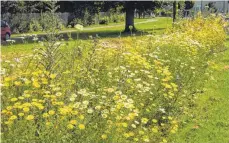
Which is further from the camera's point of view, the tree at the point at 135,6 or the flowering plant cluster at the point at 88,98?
the tree at the point at 135,6

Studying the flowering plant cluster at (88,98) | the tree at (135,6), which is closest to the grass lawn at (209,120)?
the flowering plant cluster at (88,98)

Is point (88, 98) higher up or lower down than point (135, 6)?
lower down

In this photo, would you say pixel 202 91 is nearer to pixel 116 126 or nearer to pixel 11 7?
pixel 116 126

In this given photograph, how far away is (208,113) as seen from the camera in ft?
22.9

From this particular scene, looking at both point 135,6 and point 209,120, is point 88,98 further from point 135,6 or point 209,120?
point 135,6

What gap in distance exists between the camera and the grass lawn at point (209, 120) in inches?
230

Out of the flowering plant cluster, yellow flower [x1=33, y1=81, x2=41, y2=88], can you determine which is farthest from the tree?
yellow flower [x1=33, y1=81, x2=41, y2=88]

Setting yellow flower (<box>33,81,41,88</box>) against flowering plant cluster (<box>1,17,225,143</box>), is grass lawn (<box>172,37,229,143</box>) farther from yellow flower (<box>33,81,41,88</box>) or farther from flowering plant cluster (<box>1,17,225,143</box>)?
yellow flower (<box>33,81,41,88</box>)

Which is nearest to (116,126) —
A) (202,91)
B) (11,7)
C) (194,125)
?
(194,125)

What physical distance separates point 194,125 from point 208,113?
0.81m

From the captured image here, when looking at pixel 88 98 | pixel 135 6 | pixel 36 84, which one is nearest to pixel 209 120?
pixel 88 98

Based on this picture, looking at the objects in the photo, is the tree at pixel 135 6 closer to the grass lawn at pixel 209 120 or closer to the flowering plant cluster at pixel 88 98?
the grass lawn at pixel 209 120

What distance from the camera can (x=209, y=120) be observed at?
6613 mm

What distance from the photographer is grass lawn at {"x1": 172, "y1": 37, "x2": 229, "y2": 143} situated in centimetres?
583
